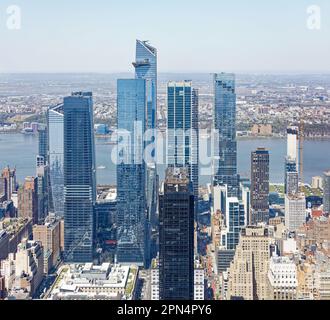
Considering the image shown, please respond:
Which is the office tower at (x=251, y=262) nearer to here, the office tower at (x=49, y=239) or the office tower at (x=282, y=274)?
the office tower at (x=282, y=274)

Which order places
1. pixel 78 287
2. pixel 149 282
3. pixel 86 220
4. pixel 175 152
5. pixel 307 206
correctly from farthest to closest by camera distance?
pixel 86 220, pixel 175 152, pixel 307 206, pixel 149 282, pixel 78 287

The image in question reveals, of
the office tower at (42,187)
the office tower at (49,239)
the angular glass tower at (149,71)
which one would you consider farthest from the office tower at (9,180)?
the angular glass tower at (149,71)

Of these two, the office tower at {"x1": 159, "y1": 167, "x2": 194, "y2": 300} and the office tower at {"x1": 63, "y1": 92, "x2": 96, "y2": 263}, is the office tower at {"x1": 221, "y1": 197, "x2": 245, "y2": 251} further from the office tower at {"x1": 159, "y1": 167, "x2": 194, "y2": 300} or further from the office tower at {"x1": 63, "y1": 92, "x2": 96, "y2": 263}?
the office tower at {"x1": 63, "y1": 92, "x2": 96, "y2": 263}

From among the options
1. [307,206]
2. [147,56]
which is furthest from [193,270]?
[147,56]

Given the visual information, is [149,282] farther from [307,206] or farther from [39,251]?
[307,206]

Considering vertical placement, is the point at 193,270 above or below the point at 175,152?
below

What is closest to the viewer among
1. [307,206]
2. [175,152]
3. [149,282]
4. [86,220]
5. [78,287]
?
[78,287]

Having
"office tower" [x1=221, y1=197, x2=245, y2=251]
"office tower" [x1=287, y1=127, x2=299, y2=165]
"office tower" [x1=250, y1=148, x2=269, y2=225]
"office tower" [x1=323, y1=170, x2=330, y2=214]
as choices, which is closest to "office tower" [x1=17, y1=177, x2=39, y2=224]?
"office tower" [x1=221, y1=197, x2=245, y2=251]

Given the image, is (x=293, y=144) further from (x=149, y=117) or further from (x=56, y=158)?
(x=56, y=158)
